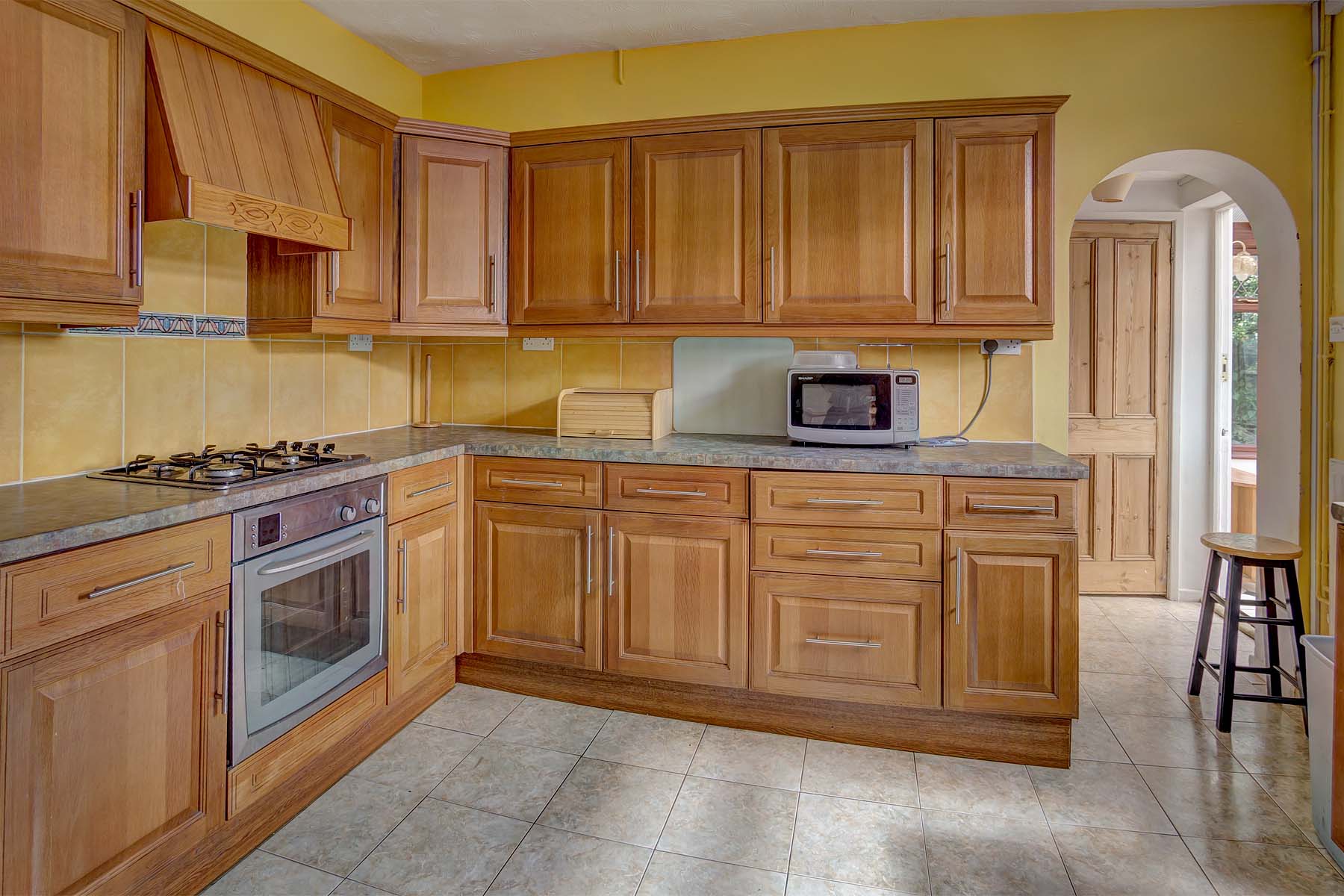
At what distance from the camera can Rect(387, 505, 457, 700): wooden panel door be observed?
237 cm

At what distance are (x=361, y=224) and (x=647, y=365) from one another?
1.25m

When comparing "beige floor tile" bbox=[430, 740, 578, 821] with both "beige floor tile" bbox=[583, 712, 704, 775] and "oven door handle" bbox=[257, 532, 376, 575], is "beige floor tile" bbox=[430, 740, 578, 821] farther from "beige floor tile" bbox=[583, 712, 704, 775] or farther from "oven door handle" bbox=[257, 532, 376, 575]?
"oven door handle" bbox=[257, 532, 376, 575]

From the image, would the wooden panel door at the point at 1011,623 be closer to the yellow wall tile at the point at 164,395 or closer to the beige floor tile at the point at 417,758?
the beige floor tile at the point at 417,758

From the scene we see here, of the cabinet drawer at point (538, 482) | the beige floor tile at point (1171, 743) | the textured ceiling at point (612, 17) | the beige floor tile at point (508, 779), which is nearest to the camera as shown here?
the beige floor tile at point (508, 779)

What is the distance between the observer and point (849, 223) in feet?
8.46

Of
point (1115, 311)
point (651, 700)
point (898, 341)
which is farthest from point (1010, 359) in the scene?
point (651, 700)

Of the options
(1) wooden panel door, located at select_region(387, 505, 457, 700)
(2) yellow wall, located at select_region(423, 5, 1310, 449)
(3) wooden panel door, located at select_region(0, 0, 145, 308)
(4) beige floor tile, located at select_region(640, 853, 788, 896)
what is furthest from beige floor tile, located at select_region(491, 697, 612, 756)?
(2) yellow wall, located at select_region(423, 5, 1310, 449)

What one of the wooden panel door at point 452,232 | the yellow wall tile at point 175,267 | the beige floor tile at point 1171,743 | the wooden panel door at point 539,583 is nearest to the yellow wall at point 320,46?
the wooden panel door at point 452,232

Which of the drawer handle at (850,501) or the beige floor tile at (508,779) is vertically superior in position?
the drawer handle at (850,501)

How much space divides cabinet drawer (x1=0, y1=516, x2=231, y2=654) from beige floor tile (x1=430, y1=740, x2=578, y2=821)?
0.92m

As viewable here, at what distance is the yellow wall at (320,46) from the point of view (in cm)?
244

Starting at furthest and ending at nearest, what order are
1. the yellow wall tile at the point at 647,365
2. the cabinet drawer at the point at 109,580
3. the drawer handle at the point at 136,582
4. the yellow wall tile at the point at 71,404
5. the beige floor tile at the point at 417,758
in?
the yellow wall tile at the point at 647,365 < the beige floor tile at the point at 417,758 < the yellow wall tile at the point at 71,404 < the drawer handle at the point at 136,582 < the cabinet drawer at the point at 109,580

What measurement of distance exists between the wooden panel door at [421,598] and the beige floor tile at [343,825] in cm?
36

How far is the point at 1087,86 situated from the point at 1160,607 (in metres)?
2.69
